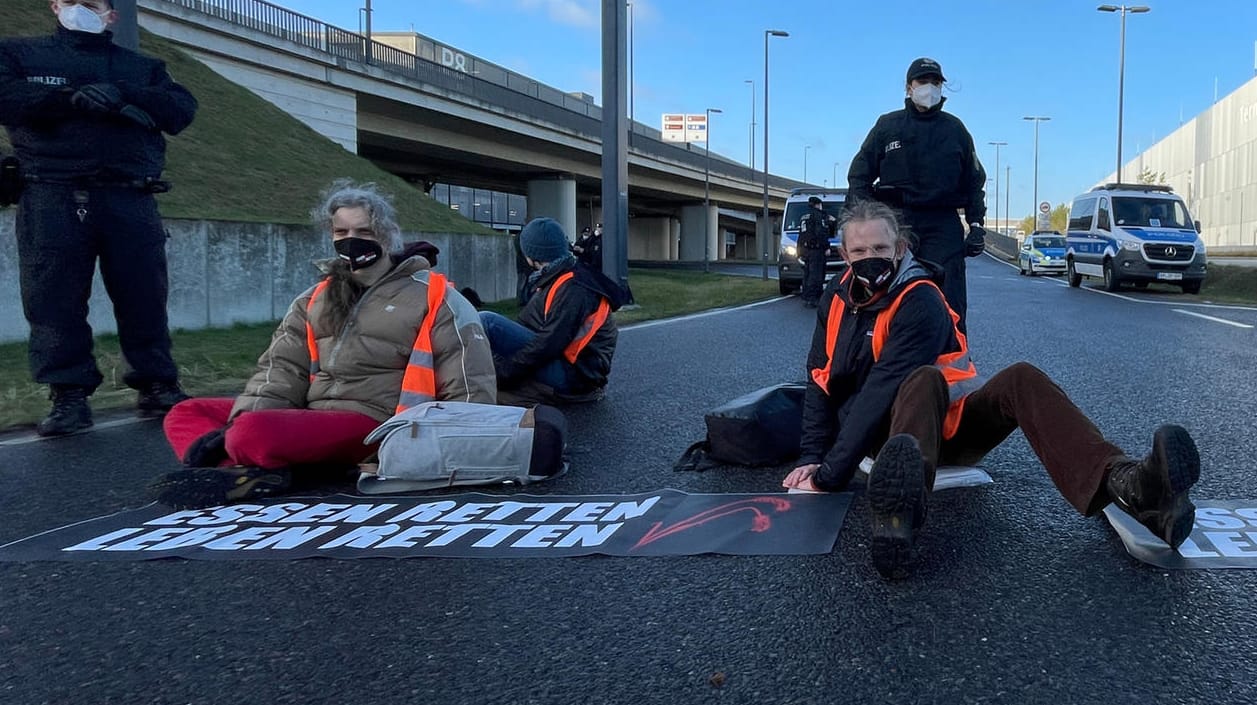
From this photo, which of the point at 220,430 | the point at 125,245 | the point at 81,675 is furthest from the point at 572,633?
the point at 125,245

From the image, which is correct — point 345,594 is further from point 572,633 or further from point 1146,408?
point 1146,408

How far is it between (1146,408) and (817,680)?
4.24m

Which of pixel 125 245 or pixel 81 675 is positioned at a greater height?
pixel 125 245

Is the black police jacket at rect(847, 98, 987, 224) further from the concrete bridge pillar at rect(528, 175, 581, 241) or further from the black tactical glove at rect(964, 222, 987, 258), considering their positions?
the concrete bridge pillar at rect(528, 175, 581, 241)

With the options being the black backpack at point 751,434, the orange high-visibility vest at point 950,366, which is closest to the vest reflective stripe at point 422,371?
the black backpack at point 751,434

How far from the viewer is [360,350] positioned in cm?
403

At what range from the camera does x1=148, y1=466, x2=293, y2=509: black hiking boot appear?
354 centimetres

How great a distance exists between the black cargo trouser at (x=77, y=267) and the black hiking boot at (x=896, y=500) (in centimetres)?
433

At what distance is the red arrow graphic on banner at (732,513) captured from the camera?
3.17 metres

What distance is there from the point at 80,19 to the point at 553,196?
42.1m

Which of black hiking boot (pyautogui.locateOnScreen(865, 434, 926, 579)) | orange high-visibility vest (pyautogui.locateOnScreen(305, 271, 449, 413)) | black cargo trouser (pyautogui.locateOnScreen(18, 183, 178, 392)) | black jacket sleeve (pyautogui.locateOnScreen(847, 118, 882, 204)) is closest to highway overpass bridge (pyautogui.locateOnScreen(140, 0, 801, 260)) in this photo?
black cargo trouser (pyautogui.locateOnScreen(18, 183, 178, 392))

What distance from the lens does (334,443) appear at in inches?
152

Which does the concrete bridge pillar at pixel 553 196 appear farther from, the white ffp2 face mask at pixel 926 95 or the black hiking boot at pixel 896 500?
the black hiking boot at pixel 896 500

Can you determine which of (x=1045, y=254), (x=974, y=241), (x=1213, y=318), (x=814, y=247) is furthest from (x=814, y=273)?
(x=1045, y=254)
